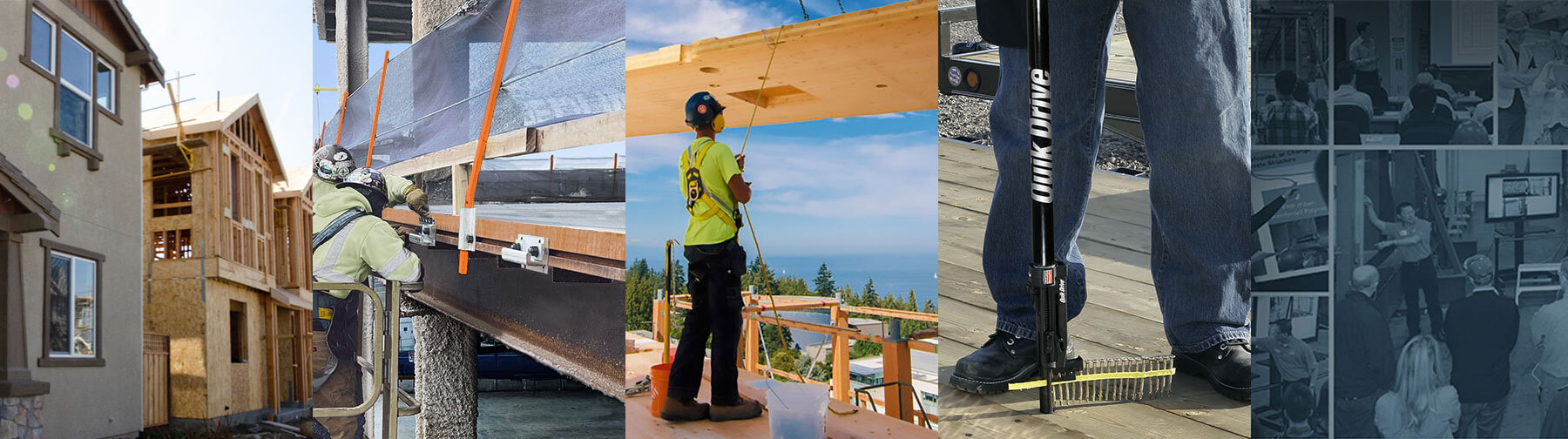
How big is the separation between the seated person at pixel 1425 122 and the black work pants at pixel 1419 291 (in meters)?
0.33

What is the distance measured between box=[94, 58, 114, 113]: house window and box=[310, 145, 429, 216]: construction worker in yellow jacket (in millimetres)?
613

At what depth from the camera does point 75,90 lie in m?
2.02

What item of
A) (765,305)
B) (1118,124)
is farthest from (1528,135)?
(765,305)

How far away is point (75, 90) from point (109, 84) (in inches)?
2.7

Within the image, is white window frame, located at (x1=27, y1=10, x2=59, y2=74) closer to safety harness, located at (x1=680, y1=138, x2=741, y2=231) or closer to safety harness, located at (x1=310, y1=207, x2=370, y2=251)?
safety harness, located at (x1=310, y1=207, x2=370, y2=251)

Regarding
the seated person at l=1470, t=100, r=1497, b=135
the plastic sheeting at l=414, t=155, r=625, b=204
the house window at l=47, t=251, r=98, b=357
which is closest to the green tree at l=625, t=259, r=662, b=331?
the plastic sheeting at l=414, t=155, r=625, b=204

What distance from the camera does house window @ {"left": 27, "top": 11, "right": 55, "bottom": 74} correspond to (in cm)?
195

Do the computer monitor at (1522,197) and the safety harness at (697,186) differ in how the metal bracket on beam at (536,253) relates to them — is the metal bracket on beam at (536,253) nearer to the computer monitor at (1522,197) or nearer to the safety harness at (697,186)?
the safety harness at (697,186)

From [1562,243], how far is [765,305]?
2340mm

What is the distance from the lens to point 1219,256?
1.82 meters

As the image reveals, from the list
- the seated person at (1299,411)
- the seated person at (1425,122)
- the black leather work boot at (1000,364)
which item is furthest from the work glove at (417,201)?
the seated person at (1425,122)

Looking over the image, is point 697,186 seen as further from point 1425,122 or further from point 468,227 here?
point 1425,122

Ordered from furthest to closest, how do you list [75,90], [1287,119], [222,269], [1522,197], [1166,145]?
[1522,197] < [1287,119] < [222,269] < [75,90] < [1166,145]

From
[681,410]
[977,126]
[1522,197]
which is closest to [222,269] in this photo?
[681,410]
